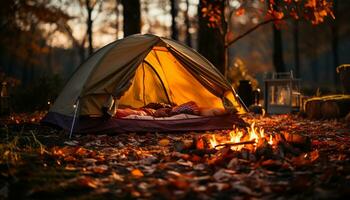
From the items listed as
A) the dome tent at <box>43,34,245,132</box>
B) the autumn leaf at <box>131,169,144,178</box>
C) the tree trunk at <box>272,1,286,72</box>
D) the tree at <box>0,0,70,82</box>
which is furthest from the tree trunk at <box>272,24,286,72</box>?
the autumn leaf at <box>131,169,144,178</box>

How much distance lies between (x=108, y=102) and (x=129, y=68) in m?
0.70

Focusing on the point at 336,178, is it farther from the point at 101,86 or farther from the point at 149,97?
the point at 149,97

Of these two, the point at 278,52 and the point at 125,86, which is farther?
the point at 278,52

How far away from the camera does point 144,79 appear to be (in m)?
9.03

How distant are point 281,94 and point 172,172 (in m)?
7.20

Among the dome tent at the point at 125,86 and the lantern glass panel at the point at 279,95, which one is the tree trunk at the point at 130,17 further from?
the lantern glass panel at the point at 279,95

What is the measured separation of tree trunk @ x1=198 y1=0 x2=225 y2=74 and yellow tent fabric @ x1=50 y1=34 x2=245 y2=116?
2.09m

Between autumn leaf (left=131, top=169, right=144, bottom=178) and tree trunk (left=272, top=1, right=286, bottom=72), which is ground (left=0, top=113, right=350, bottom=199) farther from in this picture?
tree trunk (left=272, top=1, right=286, bottom=72)

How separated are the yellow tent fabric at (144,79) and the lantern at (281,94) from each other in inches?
110

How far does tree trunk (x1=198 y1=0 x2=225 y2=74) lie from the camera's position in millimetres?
10586

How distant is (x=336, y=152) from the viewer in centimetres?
454

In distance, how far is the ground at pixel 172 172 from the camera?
3.08 meters

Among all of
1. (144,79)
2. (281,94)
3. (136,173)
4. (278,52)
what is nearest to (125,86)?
(144,79)

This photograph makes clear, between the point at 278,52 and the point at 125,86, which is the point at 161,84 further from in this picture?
the point at 278,52
